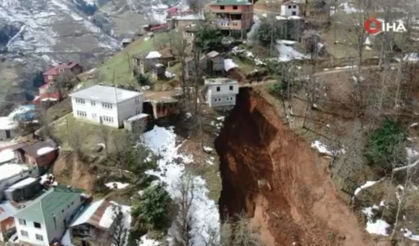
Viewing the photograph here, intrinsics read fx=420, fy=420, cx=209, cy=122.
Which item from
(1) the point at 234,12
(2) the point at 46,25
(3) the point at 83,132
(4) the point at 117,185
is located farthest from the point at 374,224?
(2) the point at 46,25

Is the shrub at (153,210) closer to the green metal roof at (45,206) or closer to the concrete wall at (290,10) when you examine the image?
A: the green metal roof at (45,206)

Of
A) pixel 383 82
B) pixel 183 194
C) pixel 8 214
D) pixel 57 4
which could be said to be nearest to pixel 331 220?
pixel 183 194

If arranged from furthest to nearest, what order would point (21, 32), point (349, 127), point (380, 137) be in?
point (21, 32), point (349, 127), point (380, 137)

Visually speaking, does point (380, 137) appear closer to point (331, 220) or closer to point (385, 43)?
point (331, 220)

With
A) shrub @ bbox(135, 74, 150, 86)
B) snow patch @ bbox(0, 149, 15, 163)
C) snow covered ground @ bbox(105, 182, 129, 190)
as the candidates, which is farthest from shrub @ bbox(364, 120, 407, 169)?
snow patch @ bbox(0, 149, 15, 163)

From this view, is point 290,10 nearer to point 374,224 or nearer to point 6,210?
point 374,224

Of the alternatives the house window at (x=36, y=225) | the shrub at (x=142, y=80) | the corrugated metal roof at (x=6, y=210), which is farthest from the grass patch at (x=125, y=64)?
the house window at (x=36, y=225)
